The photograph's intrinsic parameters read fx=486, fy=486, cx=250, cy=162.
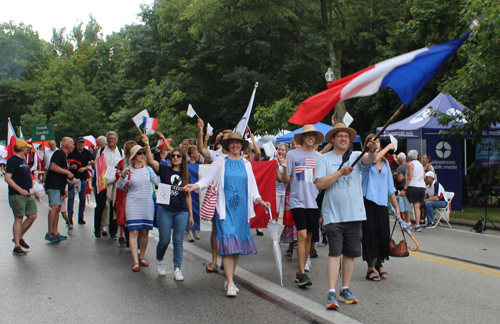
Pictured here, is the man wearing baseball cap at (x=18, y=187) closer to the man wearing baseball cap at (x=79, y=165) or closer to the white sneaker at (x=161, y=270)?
the man wearing baseball cap at (x=79, y=165)

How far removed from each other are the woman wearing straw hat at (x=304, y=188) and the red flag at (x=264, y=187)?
78.9 inches

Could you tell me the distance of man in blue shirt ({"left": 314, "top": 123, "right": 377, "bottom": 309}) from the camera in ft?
16.8

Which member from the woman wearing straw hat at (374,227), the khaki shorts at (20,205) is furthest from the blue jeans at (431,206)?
the khaki shorts at (20,205)

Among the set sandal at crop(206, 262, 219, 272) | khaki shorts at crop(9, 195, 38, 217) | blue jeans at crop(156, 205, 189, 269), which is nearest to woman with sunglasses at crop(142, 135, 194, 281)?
blue jeans at crop(156, 205, 189, 269)

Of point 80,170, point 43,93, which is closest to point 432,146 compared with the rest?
point 80,170

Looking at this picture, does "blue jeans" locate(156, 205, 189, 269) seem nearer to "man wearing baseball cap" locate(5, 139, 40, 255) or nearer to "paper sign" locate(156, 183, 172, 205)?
"paper sign" locate(156, 183, 172, 205)

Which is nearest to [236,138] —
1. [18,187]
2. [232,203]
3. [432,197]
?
[232,203]

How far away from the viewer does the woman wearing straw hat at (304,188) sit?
6211mm

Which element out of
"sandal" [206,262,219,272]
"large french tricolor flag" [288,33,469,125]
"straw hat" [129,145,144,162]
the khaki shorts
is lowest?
"sandal" [206,262,219,272]

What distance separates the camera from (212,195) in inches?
230

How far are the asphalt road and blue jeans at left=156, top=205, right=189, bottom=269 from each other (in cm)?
33

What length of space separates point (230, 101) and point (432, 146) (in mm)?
16612

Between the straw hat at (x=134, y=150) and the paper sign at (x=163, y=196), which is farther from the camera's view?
the straw hat at (x=134, y=150)

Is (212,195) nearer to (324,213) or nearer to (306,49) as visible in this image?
(324,213)
